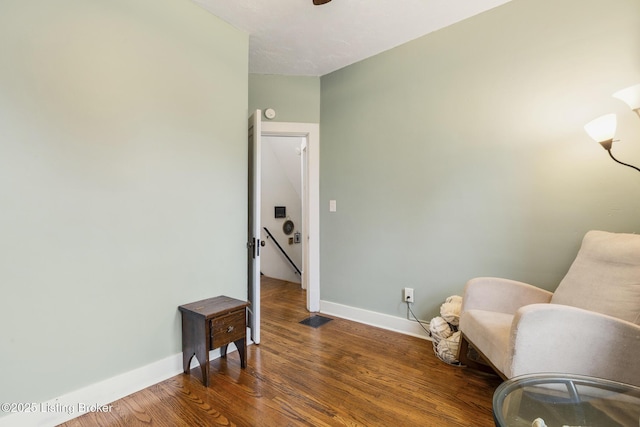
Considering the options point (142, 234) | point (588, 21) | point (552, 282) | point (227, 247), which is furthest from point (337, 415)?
point (588, 21)

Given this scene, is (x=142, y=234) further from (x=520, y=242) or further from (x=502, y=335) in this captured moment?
(x=520, y=242)

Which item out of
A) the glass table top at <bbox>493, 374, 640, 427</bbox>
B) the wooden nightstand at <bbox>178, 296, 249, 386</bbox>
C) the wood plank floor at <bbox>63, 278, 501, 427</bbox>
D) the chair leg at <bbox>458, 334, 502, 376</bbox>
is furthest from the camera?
the chair leg at <bbox>458, 334, 502, 376</bbox>

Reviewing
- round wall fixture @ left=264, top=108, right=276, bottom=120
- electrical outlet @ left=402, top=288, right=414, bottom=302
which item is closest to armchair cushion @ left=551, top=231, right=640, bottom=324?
electrical outlet @ left=402, top=288, right=414, bottom=302

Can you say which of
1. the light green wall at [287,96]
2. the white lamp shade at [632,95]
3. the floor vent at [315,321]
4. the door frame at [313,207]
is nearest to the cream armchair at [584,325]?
the white lamp shade at [632,95]

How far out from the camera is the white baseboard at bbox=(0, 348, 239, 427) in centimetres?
141

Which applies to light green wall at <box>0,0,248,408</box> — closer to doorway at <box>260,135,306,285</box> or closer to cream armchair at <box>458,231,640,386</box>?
cream armchair at <box>458,231,640,386</box>

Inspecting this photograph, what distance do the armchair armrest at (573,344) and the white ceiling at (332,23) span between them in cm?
215

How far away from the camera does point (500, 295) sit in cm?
196

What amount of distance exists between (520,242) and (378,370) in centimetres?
139

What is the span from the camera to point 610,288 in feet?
4.95

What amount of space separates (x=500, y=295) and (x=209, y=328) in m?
1.95

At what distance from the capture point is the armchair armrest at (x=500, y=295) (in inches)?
74.5

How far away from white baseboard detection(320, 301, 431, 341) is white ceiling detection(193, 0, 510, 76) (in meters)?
2.52

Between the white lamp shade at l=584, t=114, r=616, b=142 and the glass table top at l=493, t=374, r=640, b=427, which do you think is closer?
the glass table top at l=493, t=374, r=640, b=427
